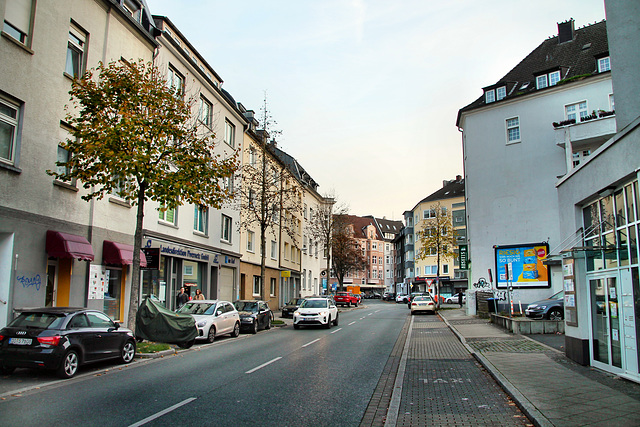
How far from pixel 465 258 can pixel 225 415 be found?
34464 millimetres

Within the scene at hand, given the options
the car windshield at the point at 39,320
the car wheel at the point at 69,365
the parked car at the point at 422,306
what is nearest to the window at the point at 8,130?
the car windshield at the point at 39,320

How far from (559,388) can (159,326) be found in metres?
11.7

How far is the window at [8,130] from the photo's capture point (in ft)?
45.3

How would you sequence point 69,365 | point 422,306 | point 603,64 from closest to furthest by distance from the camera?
point 69,365 < point 603,64 < point 422,306

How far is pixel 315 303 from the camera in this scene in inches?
1024

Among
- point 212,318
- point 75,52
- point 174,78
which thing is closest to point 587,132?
point 174,78

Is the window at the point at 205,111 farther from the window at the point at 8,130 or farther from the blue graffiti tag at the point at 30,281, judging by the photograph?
the blue graffiti tag at the point at 30,281

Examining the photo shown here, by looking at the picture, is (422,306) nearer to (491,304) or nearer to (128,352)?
(491,304)

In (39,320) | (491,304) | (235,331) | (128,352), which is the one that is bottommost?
(235,331)

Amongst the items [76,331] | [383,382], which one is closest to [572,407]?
[383,382]

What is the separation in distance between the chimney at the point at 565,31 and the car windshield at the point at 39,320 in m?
40.9

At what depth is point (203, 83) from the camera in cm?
2784

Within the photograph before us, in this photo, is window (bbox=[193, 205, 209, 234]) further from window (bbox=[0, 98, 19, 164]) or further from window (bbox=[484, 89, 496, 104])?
window (bbox=[484, 89, 496, 104])

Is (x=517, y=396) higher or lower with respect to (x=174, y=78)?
lower
